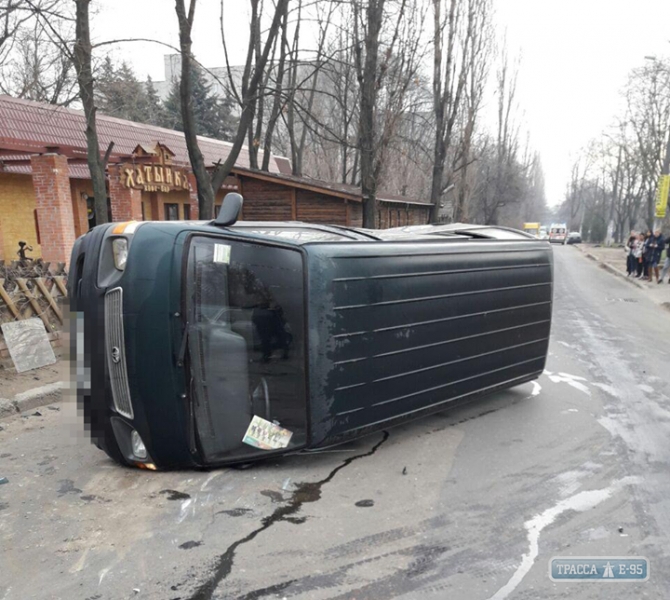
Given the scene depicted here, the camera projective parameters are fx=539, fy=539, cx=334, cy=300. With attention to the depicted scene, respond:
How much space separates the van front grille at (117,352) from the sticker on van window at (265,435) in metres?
0.83

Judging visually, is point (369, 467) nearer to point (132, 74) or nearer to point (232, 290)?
point (232, 290)

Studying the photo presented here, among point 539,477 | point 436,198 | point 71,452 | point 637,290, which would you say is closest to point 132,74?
point 436,198

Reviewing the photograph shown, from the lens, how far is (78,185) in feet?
51.7

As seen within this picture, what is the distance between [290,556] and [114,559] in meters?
0.97

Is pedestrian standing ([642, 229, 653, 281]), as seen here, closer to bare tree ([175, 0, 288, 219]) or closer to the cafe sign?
bare tree ([175, 0, 288, 219])

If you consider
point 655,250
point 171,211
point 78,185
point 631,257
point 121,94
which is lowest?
point 631,257

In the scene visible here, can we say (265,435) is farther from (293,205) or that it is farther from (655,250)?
(655,250)

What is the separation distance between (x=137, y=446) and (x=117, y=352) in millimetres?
717

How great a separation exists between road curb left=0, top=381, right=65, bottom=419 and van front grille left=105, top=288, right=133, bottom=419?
195 centimetres

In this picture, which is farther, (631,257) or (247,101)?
(631,257)

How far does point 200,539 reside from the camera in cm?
319

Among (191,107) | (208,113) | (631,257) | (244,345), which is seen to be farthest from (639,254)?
(208,113)

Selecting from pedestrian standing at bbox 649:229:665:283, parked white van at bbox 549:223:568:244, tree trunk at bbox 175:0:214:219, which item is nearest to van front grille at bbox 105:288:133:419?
tree trunk at bbox 175:0:214:219

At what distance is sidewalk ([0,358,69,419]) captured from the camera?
5508mm
